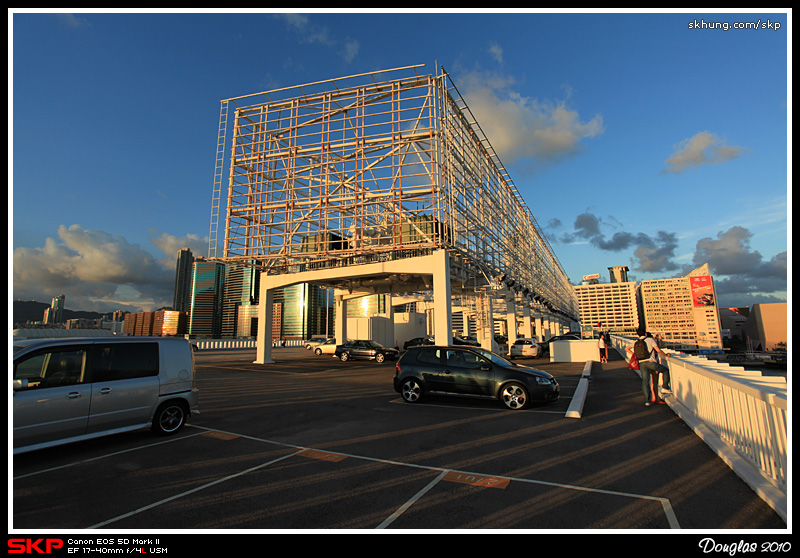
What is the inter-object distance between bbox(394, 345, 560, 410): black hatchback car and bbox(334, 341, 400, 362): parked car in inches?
658

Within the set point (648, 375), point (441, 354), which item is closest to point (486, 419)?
point (441, 354)

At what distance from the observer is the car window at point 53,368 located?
5.42 metres

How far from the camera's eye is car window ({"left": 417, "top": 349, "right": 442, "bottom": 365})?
10297 mm

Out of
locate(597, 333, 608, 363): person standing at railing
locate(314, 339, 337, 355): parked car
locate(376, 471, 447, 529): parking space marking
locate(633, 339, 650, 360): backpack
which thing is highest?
locate(633, 339, 650, 360): backpack

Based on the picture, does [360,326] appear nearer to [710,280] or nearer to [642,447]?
[642,447]

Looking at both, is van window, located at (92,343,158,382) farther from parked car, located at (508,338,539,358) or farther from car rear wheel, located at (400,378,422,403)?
parked car, located at (508,338,539,358)

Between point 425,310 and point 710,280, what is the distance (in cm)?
10277

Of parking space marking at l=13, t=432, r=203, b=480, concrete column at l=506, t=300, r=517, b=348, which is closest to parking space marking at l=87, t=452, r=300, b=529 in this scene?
parking space marking at l=13, t=432, r=203, b=480

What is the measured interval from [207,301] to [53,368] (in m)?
182

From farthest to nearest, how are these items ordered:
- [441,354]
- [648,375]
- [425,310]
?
[425,310], [441,354], [648,375]

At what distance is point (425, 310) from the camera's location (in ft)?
186
